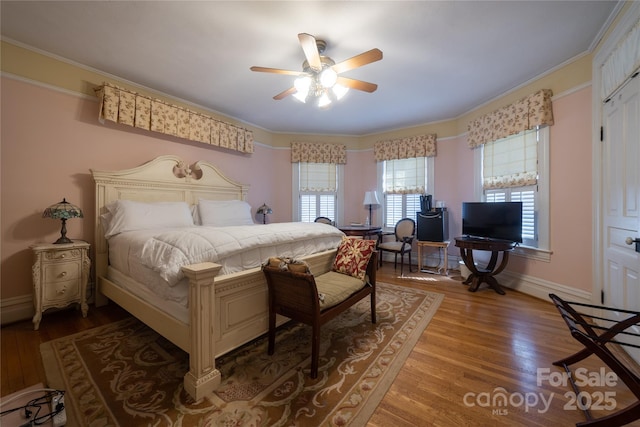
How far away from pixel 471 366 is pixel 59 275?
3.71m

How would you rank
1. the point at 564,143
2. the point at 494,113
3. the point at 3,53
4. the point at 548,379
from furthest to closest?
the point at 494,113
the point at 564,143
the point at 3,53
the point at 548,379

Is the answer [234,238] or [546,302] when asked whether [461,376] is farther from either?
[546,302]

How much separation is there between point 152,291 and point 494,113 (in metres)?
4.73

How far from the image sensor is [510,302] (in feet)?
9.72

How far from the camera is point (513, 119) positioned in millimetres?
3340

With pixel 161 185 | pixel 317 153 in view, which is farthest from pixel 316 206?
pixel 161 185

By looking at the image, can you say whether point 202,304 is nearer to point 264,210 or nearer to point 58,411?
point 58,411

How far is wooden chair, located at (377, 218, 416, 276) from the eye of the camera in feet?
14.0

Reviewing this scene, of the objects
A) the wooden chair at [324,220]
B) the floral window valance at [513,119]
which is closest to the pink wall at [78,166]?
the floral window valance at [513,119]

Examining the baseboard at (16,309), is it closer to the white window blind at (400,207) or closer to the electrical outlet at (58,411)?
the electrical outlet at (58,411)

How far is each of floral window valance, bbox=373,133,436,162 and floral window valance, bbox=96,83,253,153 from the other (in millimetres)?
2615

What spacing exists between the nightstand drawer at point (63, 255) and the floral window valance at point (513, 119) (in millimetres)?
5378

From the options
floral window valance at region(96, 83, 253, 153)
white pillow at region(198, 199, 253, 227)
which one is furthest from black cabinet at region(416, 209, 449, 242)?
floral window valance at region(96, 83, 253, 153)

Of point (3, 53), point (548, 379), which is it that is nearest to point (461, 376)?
point (548, 379)
